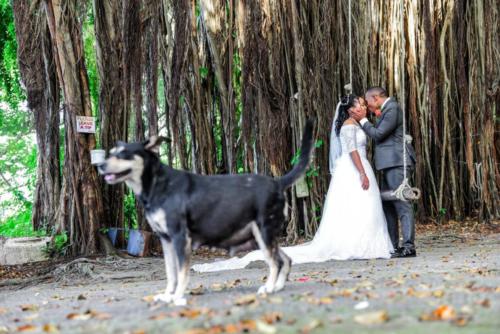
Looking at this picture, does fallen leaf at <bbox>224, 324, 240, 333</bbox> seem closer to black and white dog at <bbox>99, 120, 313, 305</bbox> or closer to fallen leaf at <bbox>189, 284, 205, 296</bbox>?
black and white dog at <bbox>99, 120, 313, 305</bbox>

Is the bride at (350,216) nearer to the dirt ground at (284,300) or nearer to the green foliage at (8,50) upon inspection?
the dirt ground at (284,300)

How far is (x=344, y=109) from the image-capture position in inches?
254

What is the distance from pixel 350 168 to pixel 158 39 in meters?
2.87

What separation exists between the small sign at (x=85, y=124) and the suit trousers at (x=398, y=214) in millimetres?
3177

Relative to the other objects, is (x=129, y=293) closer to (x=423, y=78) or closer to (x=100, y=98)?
(x=100, y=98)

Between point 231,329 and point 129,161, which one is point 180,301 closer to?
point 129,161

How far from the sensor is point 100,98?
739 cm

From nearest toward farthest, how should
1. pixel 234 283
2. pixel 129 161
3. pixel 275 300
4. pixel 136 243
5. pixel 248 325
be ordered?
pixel 248 325 → pixel 275 300 → pixel 129 161 → pixel 234 283 → pixel 136 243

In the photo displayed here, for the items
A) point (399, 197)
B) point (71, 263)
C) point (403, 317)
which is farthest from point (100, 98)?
point (403, 317)

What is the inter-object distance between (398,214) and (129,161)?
3335 mm

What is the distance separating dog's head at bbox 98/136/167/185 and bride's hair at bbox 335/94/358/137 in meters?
A: 2.99

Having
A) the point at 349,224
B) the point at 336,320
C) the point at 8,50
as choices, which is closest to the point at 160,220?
the point at 336,320

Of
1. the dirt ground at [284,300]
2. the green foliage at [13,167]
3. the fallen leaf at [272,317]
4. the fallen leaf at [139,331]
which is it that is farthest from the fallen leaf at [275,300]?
the green foliage at [13,167]

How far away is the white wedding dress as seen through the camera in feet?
20.4
